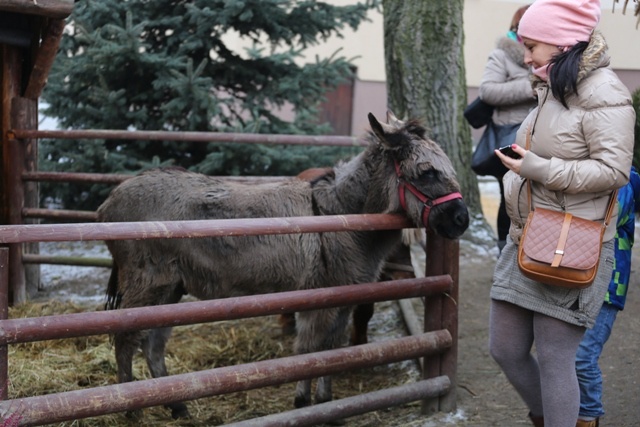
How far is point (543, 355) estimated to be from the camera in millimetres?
3197

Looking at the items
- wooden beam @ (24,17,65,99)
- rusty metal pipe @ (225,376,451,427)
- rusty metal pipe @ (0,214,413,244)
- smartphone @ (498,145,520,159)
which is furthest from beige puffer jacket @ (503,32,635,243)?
wooden beam @ (24,17,65,99)

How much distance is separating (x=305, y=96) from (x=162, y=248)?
15.9 feet

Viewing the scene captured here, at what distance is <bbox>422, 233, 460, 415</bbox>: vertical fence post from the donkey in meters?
0.32

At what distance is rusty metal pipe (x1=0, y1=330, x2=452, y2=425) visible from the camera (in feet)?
10.5

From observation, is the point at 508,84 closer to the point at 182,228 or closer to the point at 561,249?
the point at 561,249

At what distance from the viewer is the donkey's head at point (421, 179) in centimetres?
425

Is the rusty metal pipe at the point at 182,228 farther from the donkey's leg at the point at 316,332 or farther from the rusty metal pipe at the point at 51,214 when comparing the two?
the rusty metal pipe at the point at 51,214

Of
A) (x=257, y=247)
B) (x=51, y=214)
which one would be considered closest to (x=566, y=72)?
(x=257, y=247)

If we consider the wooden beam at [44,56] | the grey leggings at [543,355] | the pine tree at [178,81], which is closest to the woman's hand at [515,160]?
the grey leggings at [543,355]

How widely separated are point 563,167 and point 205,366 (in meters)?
3.58

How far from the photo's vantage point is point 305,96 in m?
9.17

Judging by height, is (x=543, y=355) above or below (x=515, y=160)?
below

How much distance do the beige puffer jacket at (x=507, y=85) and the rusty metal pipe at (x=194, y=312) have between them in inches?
76.8

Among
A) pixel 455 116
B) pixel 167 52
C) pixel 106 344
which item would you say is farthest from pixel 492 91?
pixel 167 52
